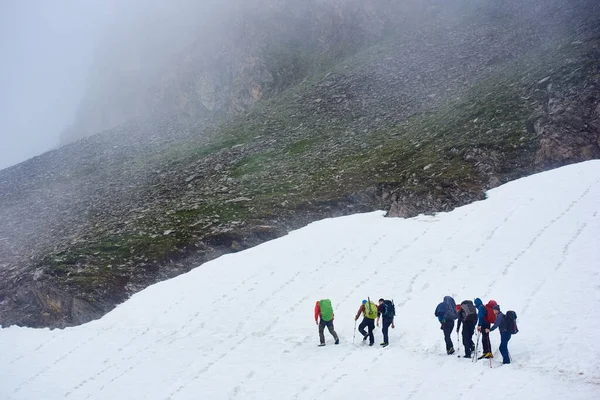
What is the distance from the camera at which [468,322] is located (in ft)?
54.0

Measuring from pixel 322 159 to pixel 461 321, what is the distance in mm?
25879

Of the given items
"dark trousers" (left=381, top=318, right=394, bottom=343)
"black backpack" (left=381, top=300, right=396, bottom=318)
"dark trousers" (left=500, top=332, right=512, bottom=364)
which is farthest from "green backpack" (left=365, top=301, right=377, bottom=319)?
"dark trousers" (left=500, top=332, right=512, bottom=364)

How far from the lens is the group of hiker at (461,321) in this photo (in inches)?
604

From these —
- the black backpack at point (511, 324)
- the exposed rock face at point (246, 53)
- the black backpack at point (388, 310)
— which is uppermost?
the exposed rock face at point (246, 53)

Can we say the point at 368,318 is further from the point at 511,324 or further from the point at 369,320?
the point at 511,324

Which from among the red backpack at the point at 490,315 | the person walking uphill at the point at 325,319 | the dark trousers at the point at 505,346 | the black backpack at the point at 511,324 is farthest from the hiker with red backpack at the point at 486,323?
the person walking uphill at the point at 325,319

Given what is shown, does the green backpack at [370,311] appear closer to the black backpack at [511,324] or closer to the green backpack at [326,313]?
the green backpack at [326,313]

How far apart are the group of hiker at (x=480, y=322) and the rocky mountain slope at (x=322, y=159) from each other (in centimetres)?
1222

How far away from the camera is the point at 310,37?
72125 mm

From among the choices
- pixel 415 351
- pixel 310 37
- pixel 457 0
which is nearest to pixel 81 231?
pixel 415 351

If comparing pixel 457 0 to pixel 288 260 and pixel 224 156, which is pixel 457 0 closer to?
pixel 224 156

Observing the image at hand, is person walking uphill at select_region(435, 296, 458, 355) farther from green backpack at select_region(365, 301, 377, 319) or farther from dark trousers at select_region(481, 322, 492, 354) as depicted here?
green backpack at select_region(365, 301, 377, 319)

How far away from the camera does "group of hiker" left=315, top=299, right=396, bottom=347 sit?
18.2 m

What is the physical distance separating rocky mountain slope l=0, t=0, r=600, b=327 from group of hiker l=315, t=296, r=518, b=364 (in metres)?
11.4
